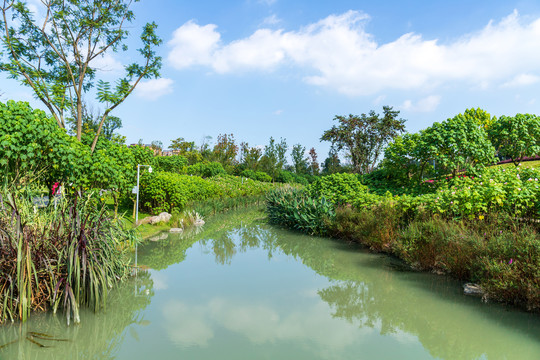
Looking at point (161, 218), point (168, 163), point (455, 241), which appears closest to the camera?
point (455, 241)

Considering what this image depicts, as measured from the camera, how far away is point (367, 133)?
26.9m

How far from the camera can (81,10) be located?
13367 millimetres

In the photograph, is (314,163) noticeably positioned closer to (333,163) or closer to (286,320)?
(333,163)

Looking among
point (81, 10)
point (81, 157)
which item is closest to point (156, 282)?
point (81, 157)

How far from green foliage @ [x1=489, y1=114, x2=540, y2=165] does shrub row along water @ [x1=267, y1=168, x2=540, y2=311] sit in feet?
13.4

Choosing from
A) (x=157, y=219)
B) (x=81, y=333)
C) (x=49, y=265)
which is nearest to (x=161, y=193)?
(x=157, y=219)

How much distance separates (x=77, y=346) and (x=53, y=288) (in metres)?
1.05

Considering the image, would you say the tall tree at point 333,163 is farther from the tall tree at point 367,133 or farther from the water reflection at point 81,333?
the water reflection at point 81,333

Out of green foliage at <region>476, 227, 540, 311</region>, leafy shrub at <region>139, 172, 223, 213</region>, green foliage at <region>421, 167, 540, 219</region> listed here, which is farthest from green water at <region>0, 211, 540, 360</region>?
leafy shrub at <region>139, 172, 223, 213</region>

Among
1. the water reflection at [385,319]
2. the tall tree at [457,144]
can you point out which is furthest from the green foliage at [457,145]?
the water reflection at [385,319]

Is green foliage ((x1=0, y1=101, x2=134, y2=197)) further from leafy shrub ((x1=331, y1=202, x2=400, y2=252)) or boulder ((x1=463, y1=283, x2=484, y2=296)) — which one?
boulder ((x1=463, y1=283, x2=484, y2=296))

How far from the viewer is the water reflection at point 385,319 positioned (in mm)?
4059

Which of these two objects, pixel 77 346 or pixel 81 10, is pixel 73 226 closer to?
pixel 77 346

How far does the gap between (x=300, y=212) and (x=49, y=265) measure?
8650 mm
